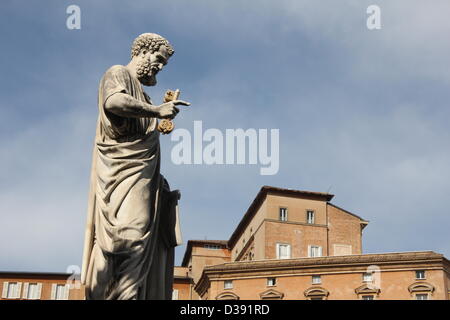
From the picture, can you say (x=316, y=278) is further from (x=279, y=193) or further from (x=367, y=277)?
(x=279, y=193)

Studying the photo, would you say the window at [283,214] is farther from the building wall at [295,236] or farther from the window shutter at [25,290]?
the window shutter at [25,290]

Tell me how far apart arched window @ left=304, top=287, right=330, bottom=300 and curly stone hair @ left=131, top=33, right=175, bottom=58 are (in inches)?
3057

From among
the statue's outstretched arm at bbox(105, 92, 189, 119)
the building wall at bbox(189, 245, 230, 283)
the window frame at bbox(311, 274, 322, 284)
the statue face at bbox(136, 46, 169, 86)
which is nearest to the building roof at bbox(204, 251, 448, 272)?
the window frame at bbox(311, 274, 322, 284)

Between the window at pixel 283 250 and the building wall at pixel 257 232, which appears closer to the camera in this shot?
the window at pixel 283 250

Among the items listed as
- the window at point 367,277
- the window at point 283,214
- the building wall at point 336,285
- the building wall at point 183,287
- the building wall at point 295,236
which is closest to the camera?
the building wall at point 336,285

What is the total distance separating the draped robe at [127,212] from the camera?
864 centimetres

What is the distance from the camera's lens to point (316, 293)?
85.4 m

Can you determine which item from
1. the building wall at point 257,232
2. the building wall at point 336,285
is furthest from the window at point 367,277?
the building wall at point 257,232

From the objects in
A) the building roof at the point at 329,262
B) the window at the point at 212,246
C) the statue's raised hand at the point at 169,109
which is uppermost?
the window at the point at 212,246

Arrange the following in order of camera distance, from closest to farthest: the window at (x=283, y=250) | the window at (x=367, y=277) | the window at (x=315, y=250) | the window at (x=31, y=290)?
the window at (x=367, y=277) < the window at (x=283, y=250) < the window at (x=315, y=250) < the window at (x=31, y=290)

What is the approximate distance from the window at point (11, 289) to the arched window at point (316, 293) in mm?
44877
